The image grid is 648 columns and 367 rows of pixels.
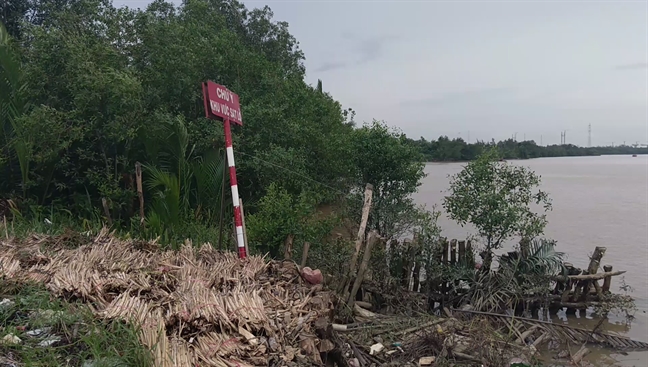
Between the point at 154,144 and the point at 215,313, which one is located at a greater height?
the point at 154,144

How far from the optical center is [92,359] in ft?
9.21

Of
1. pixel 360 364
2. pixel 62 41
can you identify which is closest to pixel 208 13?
pixel 62 41

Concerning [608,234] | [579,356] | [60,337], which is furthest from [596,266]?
[608,234]

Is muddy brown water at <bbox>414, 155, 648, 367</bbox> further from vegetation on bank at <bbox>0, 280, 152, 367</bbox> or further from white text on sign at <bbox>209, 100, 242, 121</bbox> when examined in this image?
vegetation on bank at <bbox>0, 280, 152, 367</bbox>

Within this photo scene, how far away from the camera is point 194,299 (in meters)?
3.35

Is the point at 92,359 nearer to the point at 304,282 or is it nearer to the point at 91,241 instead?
the point at 304,282

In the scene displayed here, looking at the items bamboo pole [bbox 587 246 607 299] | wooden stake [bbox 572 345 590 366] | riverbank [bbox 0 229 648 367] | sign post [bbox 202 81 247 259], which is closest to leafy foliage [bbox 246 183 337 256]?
sign post [bbox 202 81 247 259]

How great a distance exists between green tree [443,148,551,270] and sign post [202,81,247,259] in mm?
3827

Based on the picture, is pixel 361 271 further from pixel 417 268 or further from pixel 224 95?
pixel 224 95

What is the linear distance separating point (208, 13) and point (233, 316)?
10406 millimetres

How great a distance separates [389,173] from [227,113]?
345 cm

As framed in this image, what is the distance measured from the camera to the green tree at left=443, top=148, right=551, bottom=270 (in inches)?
278

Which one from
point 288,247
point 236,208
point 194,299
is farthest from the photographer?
point 288,247

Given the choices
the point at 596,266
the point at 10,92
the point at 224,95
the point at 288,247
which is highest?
the point at 10,92
